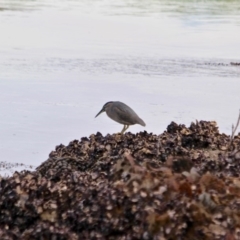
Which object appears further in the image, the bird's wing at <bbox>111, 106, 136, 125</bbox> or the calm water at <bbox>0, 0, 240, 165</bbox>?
the calm water at <bbox>0, 0, 240, 165</bbox>

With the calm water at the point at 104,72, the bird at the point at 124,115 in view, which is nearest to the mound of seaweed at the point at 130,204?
the calm water at the point at 104,72

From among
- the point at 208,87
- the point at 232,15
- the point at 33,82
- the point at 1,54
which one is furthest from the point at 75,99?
the point at 232,15

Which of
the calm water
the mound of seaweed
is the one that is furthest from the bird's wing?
the mound of seaweed

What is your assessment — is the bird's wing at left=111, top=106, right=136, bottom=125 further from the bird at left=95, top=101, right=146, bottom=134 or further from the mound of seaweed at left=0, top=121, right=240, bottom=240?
the mound of seaweed at left=0, top=121, right=240, bottom=240

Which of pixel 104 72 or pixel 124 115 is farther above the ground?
pixel 124 115

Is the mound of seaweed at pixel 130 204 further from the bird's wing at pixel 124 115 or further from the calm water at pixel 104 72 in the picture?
the bird's wing at pixel 124 115

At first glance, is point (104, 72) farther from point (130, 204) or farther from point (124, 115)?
point (130, 204)

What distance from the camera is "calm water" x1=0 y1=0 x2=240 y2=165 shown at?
11234mm

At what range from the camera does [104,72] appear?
1606 centimetres

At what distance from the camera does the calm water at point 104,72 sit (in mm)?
11234

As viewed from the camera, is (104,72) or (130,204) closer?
(130,204)

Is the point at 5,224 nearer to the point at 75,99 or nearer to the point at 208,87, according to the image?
the point at 75,99

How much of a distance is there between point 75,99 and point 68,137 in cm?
273

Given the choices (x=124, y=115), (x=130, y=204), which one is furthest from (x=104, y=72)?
(x=130, y=204)
